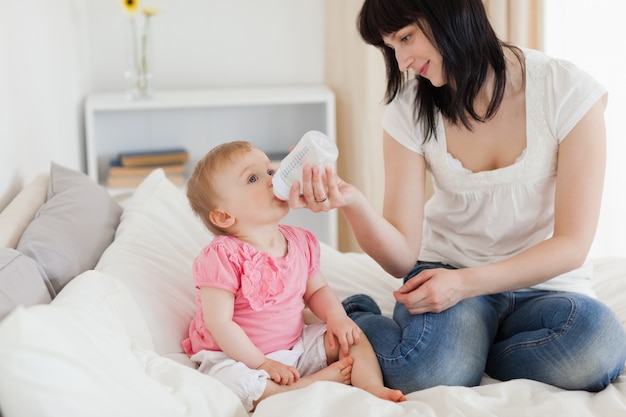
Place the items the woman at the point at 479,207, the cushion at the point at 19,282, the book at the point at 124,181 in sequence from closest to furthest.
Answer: the cushion at the point at 19,282 < the woman at the point at 479,207 < the book at the point at 124,181

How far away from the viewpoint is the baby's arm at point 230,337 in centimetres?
143

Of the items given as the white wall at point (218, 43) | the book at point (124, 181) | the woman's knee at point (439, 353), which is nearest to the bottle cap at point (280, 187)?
the woman's knee at point (439, 353)

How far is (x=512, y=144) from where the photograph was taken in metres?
1.67

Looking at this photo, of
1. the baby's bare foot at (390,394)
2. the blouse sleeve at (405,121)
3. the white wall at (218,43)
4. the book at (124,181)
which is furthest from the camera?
the white wall at (218,43)

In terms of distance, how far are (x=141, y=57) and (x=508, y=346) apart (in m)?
2.02

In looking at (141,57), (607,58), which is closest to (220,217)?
(607,58)

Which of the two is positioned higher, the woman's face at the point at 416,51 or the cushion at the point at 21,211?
the woman's face at the point at 416,51

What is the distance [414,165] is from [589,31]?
107 cm

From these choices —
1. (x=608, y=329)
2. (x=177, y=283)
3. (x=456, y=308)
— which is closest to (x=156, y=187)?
(x=177, y=283)

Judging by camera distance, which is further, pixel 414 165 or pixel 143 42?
pixel 143 42

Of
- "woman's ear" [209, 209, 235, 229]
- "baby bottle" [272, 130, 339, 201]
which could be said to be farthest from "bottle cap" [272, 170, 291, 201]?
"woman's ear" [209, 209, 235, 229]

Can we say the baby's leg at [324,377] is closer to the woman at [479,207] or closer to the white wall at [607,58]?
the woman at [479,207]

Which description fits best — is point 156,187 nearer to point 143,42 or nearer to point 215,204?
point 215,204

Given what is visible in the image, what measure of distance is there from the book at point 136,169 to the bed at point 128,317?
100 cm
